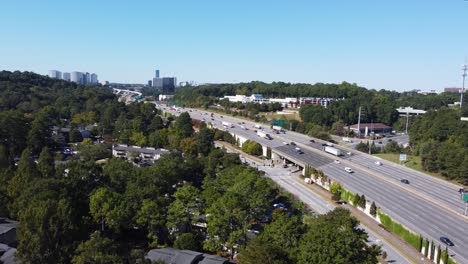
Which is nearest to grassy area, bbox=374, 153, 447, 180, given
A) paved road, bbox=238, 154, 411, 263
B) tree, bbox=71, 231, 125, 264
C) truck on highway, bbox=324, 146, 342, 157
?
truck on highway, bbox=324, 146, 342, 157

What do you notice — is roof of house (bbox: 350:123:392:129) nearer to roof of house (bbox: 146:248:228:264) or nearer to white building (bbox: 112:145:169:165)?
white building (bbox: 112:145:169:165)

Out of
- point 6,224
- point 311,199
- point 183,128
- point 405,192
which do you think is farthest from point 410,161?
point 6,224

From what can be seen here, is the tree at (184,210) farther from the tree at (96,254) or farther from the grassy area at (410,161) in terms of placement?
the grassy area at (410,161)

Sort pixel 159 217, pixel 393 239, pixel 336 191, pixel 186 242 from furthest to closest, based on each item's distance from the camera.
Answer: pixel 336 191
pixel 393 239
pixel 159 217
pixel 186 242

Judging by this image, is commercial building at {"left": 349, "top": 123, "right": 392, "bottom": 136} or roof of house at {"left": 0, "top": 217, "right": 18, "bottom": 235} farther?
commercial building at {"left": 349, "top": 123, "right": 392, "bottom": 136}

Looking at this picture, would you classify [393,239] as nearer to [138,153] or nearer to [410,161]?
[410,161]

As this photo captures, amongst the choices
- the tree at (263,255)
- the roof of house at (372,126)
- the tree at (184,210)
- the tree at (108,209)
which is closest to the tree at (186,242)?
the tree at (184,210)
